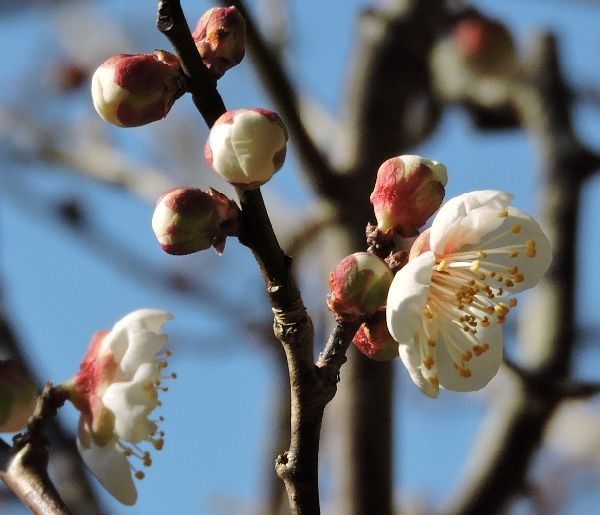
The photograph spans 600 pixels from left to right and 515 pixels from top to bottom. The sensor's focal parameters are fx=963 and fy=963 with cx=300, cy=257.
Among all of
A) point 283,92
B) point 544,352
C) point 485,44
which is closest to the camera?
point 283,92

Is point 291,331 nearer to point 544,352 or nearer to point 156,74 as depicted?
point 156,74

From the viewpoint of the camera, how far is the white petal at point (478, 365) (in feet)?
4.01

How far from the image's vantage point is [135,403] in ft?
4.18

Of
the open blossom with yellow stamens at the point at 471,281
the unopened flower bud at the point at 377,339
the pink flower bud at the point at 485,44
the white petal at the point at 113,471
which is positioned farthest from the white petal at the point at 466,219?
the pink flower bud at the point at 485,44

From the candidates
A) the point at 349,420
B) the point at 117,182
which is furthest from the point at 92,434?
the point at 117,182

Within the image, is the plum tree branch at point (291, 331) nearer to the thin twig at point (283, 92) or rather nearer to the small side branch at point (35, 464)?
the small side branch at point (35, 464)

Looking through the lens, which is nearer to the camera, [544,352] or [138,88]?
[138,88]

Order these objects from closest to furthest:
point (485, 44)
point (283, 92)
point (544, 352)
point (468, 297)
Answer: point (468, 297) → point (283, 92) → point (544, 352) → point (485, 44)

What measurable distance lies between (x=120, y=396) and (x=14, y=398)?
13cm

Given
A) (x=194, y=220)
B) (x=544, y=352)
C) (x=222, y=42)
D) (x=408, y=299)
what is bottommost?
(x=544, y=352)

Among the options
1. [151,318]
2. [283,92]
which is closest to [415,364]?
[151,318]

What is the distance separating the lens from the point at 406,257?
1.15 metres

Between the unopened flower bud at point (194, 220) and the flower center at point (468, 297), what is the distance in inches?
13.1

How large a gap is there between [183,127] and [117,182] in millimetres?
2448
